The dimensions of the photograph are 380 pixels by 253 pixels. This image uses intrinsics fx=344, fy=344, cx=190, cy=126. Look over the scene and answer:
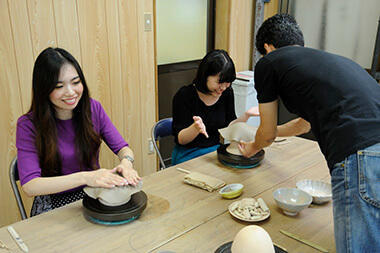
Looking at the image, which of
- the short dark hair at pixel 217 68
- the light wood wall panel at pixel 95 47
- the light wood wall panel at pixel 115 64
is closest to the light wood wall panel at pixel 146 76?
the light wood wall panel at pixel 115 64

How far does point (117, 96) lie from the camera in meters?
2.67

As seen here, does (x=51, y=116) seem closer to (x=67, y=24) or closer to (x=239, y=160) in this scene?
(x=239, y=160)

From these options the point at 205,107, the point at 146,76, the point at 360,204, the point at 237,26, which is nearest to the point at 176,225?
the point at 360,204

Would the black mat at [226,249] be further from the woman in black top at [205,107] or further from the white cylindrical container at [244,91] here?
the white cylindrical container at [244,91]

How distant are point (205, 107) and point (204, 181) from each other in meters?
0.68

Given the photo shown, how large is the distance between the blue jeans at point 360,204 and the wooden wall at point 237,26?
8.68 feet

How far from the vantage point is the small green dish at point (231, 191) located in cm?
141

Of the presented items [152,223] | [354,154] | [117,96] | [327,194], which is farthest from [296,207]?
[117,96]

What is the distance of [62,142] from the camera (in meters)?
1.60

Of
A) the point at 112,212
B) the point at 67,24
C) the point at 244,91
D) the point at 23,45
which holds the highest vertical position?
the point at 67,24

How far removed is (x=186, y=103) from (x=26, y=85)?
1.05 metres

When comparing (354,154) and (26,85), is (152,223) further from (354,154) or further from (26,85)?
(26,85)

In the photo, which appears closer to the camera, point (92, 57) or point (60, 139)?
point (60, 139)

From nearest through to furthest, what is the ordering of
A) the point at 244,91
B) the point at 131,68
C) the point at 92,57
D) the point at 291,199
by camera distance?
the point at 291,199
the point at 92,57
the point at 131,68
the point at 244,91
